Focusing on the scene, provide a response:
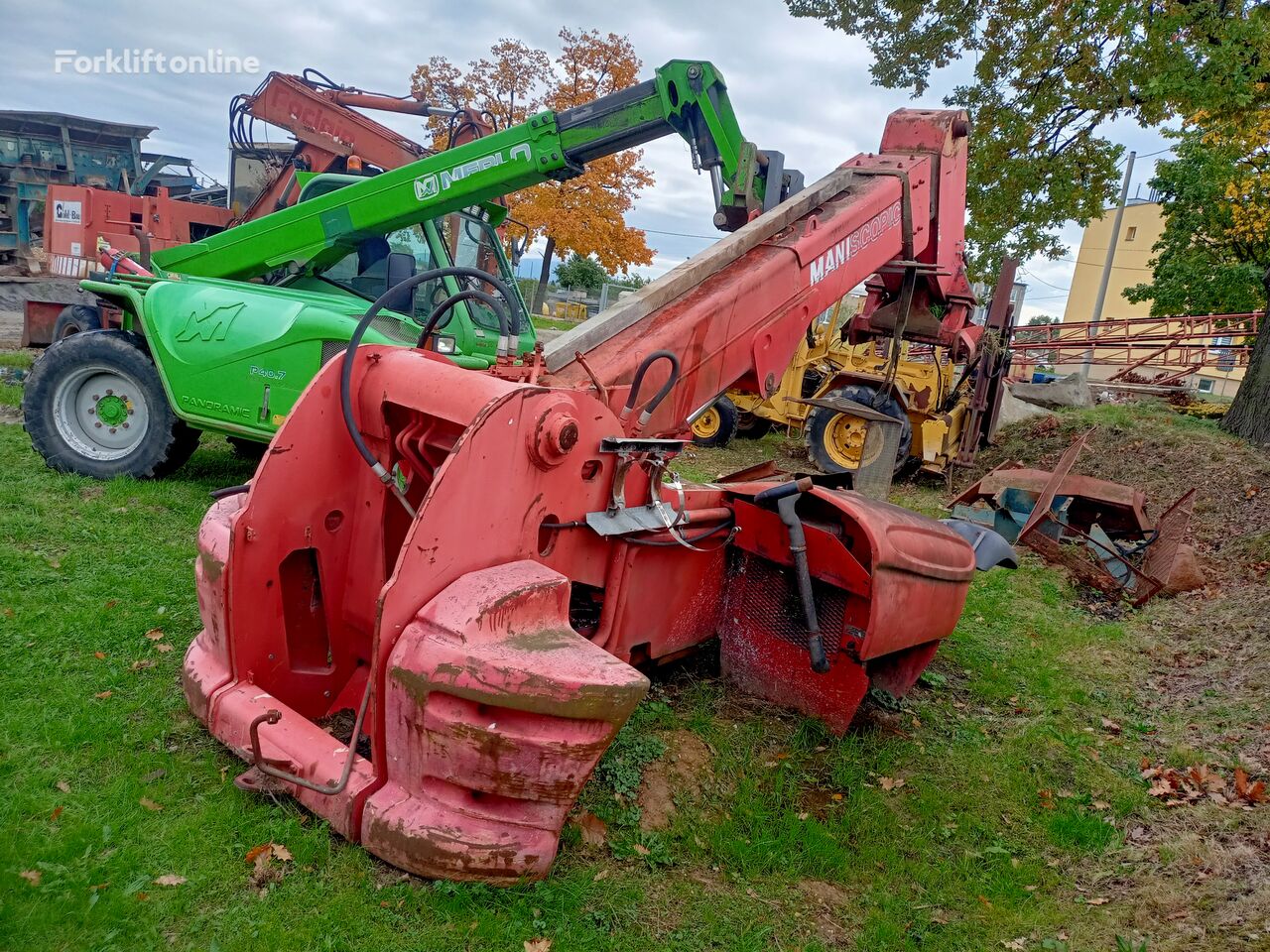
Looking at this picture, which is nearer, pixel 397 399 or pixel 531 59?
pixel 397 399

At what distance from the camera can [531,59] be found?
23797 millimetres

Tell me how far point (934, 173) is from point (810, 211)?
3.18ft

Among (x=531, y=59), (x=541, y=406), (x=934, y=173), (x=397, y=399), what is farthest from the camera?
(x=531, y=59)

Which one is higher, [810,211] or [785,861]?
[810,211]

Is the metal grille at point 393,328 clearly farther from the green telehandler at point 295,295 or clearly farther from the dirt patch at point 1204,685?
the dirt patch at point 1204,685

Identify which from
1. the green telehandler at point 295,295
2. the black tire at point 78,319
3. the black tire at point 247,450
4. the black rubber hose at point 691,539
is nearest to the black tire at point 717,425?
the green telehandler at point 295,295

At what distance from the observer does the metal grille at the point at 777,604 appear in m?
3.60

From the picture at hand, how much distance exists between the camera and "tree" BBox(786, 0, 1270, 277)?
10273 millimetres

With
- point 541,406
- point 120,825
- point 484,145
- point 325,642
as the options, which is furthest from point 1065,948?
point 484,145

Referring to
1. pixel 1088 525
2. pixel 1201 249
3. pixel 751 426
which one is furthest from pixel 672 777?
pixel 1201 249

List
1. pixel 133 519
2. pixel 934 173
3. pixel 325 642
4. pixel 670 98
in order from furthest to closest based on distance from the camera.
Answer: pixel 133 519 < pixel 670 98 < pixel 934 173 < pixel 325 642

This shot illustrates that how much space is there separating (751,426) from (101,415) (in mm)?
8769

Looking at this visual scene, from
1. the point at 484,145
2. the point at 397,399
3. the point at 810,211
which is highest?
the point at 484,145

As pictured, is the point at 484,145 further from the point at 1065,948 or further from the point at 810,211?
the point at 1065,948
